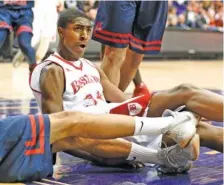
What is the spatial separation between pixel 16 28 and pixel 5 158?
12.3 feet

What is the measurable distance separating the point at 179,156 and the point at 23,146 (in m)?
0.78

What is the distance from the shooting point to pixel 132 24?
14.6ft

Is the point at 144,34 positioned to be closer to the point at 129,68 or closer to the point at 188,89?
the point at 129,68

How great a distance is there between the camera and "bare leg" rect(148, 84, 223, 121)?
2.83 m

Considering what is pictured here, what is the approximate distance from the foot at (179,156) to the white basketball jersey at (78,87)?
40cm

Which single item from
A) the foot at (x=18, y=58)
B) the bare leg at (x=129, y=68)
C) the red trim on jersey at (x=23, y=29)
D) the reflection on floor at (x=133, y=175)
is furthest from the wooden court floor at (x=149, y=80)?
the reflection on floor at (x=133, y=175)

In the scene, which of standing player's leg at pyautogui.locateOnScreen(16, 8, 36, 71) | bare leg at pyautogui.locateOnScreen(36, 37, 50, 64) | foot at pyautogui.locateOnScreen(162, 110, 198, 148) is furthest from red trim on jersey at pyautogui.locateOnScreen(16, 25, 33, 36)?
foot at pyautogui.locateOnScreen(162, 110, 198, 148)

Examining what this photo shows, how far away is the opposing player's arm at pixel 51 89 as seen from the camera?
9.62 feet

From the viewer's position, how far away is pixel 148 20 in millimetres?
4504

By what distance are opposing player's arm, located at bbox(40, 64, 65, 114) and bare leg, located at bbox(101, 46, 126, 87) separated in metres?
1.24

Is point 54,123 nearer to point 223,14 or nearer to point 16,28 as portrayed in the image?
point 16,28

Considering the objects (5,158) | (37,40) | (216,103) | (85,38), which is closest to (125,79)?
(85,38)

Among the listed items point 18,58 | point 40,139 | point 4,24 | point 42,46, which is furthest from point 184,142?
point 18,58

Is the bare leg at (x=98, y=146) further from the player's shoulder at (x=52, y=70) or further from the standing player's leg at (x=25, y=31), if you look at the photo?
the standing player's leg at (x=25, y=31)
